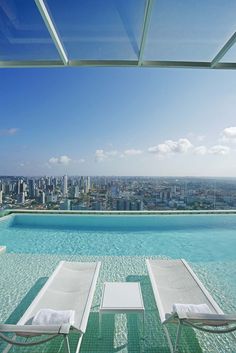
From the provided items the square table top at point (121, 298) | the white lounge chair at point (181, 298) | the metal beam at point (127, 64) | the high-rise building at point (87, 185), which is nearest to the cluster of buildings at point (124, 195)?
the high-rise building at point (87, 185)

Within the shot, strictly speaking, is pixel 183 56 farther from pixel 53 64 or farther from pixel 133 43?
pixel 53 64

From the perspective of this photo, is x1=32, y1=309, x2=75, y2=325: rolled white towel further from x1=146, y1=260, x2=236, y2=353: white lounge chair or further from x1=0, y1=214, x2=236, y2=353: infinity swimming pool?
x1=146, y1=260, x2=236, y2=353: white lounge chair

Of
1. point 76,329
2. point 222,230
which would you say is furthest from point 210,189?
point 76,329

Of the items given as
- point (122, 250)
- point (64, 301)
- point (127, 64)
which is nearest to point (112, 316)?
point (64, 301)

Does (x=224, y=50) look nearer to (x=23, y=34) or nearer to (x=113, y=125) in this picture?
(x=23, y=34)

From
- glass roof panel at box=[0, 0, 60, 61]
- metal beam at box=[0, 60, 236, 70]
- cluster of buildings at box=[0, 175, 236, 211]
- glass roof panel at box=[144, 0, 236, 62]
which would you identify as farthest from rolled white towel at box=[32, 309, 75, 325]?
cluster of buildings at box=[0, 175, 236, 211]

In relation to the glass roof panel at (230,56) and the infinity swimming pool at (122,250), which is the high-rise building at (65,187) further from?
the glass roof panel at (230,56)
